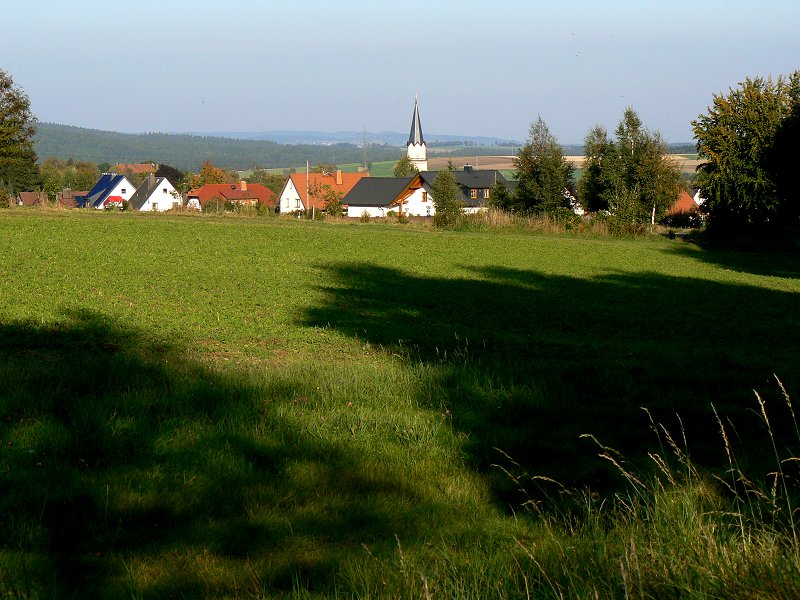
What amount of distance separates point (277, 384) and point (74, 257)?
18.5 m

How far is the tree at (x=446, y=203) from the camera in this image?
164ft

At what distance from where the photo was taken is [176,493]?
435 centimetres

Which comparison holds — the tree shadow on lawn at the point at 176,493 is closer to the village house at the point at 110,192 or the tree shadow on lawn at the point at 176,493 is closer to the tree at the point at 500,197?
the tree at the point at 500,197

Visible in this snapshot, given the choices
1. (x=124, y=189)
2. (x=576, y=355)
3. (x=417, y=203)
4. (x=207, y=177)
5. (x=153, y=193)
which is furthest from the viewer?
(x=207, y=177)

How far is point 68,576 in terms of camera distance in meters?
3.46

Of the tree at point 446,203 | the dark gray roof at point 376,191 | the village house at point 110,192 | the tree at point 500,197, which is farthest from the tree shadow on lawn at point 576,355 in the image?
the village house at point 110,192

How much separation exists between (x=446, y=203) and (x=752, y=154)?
18005mm

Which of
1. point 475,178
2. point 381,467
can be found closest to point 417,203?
point 475,178

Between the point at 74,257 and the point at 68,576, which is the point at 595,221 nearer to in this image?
the point at 74,257

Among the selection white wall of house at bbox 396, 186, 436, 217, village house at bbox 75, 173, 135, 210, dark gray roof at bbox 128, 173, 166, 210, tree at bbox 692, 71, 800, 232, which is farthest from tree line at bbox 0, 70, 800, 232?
white wall of house at bbox 396, 186, 436, 217

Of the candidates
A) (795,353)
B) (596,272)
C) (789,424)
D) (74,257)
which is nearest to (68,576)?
(789,424)

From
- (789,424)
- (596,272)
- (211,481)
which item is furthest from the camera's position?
(596,272)

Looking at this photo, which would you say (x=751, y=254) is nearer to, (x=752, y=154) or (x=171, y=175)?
(x=752, y=154)

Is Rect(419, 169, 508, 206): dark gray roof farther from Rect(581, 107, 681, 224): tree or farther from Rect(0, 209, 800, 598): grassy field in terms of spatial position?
Rect(0, 209, 800, 598): grassy field
